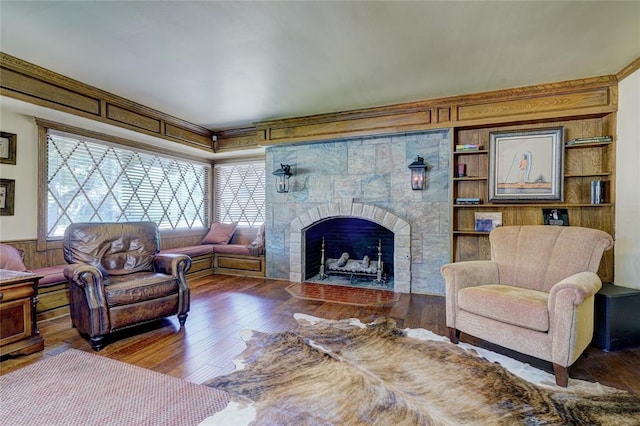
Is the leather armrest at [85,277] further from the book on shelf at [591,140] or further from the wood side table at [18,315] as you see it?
the book on shelf at [591,140]

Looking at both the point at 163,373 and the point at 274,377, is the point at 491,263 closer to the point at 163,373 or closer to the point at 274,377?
the point at 274,377

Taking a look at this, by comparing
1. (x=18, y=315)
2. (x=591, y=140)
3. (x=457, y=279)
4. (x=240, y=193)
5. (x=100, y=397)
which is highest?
(x=591, y=140)

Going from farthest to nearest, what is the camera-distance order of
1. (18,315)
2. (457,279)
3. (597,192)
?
(597,192), (457,279), (18,315)

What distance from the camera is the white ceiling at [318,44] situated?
1928 millimetres

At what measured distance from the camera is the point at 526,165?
3.29 meters

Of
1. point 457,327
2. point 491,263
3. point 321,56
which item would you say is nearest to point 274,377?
point 457,327

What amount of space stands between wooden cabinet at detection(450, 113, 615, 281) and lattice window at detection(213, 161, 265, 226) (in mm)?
3111

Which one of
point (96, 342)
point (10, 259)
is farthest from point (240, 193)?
point (96, 342)

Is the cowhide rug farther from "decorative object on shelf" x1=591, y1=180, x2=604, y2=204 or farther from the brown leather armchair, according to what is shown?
"decorative object on shelf" x1=591, y1=180, x2=604, y2=204

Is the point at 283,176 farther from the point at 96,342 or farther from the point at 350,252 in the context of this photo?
the point at 96,342

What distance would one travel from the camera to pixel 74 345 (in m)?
2.31

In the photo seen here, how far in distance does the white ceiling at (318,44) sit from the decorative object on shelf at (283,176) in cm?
110

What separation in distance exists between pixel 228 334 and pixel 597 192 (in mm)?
3715

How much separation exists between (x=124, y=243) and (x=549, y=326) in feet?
11.4
